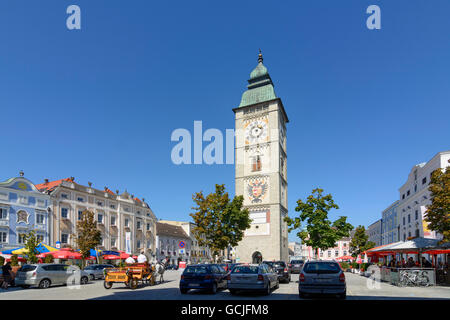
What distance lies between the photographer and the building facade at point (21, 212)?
39625 mm

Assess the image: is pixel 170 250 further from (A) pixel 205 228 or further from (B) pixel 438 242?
(B) pixel 438 242

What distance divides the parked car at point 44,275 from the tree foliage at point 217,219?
1756cm

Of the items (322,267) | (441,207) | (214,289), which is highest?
(441,207)

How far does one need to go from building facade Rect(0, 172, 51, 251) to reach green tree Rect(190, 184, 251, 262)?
58.1ft

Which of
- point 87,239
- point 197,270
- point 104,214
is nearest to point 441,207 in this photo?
point 197,270

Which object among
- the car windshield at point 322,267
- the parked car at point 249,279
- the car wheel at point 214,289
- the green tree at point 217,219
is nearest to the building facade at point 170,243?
the green tree at point 217,219

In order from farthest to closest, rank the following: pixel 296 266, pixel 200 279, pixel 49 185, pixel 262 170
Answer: pixel 262 170
pixel 49 185
pixel 296 266
pixel 200 279

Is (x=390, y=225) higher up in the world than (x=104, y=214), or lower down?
lower down

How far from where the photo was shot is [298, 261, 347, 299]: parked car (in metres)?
14.0

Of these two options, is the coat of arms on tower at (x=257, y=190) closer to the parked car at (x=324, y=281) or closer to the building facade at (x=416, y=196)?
the building facade at (x=416, y=196)

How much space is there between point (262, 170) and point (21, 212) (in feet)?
120

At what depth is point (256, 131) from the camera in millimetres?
63938

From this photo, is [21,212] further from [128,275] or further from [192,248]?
[192,248]

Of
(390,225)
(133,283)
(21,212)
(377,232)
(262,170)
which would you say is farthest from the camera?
(377,232)
